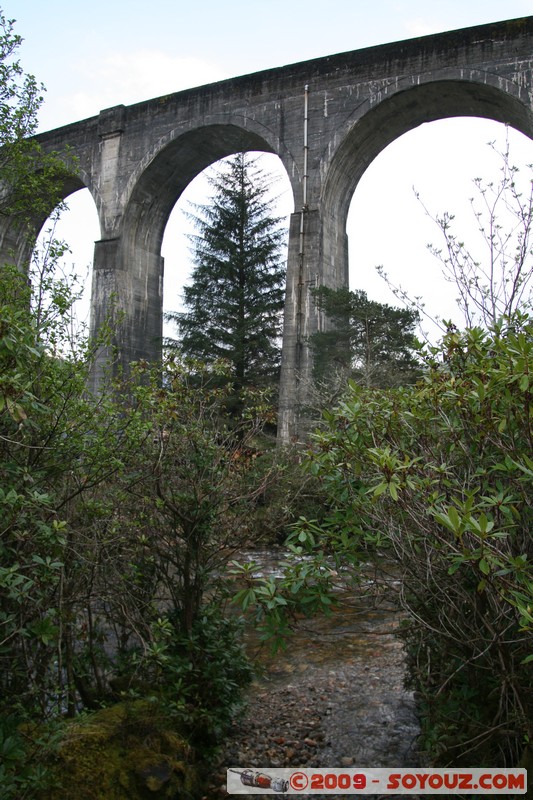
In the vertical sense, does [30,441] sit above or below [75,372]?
below

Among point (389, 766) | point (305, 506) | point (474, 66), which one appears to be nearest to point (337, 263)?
point (474, 66)

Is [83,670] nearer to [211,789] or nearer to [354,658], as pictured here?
[211,789]

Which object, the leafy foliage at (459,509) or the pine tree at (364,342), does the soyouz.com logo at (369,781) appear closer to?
the leafy foliage at (459,509)

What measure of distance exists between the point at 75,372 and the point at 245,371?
16.1 m

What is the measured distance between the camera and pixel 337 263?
56.3 ft

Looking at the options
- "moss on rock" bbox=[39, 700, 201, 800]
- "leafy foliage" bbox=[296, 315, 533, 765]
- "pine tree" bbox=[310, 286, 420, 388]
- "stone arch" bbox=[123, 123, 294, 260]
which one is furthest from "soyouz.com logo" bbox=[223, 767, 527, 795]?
"stone arch" bbox=[123, 123, 294, 260]

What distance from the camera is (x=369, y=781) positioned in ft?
12.9

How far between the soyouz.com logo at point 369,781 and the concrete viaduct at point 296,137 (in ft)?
31.0

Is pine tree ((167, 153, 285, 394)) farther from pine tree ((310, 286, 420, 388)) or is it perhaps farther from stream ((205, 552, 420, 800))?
stream ((205, 552, 420, 800))

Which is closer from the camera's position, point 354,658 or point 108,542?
point 108,542

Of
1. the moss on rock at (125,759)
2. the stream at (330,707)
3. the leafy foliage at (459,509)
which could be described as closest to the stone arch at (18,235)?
the stream at (330,707)

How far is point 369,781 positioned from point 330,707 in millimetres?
1137

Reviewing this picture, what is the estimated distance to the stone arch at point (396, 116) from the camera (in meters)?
14.9

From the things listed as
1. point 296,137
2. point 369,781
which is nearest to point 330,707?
point 369,781
